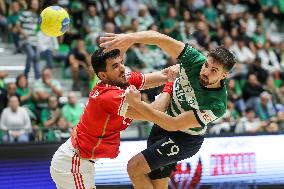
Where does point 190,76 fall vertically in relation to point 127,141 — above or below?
above

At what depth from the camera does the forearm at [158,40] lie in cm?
584

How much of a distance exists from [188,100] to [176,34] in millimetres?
9032

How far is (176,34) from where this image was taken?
15328 millimetres

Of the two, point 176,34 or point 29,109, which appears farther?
point 176,34

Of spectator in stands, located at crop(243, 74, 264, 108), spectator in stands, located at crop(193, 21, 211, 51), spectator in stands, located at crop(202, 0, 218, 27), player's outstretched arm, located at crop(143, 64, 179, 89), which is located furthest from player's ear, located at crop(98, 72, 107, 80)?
spectator in stands, located at crop(202, 0, 218, 27)

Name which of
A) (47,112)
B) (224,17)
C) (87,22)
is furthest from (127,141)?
(224,17)

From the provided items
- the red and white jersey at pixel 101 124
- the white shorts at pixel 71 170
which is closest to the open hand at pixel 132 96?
the red and white jersey at pixel 101 124

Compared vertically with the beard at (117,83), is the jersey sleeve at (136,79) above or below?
below

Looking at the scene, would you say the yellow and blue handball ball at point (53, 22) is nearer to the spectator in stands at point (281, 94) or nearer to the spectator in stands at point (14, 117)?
the spectator in stands at point (14, 117)

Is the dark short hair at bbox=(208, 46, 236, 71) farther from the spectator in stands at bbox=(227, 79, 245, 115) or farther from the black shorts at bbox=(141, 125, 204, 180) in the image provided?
the spectator in stands at bbox=(227, 79, 245, 115)

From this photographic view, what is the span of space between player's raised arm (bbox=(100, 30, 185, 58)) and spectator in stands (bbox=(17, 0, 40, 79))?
694 cm

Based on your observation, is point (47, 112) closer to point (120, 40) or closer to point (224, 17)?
point (120, 40)

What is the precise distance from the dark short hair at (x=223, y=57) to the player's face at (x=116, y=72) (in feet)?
2.75

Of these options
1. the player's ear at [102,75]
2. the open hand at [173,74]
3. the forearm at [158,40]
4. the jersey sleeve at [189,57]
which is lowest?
the open hand at [173,74]
